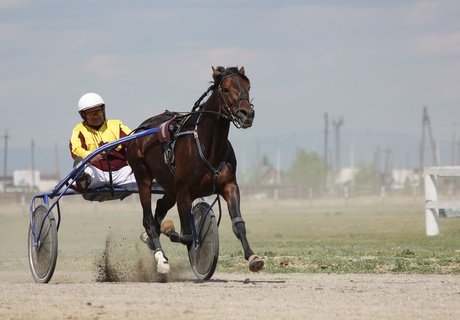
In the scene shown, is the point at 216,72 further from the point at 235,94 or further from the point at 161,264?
the point at 161,264

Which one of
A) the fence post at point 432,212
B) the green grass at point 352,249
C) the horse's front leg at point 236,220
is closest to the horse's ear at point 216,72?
the horse's front leg at point 236,220

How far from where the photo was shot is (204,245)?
47.0 feet

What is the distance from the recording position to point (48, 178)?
137000mm

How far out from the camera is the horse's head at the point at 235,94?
1259cm

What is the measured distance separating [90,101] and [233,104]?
2863 mm

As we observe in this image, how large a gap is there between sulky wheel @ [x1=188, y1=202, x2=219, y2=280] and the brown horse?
0.33 meters

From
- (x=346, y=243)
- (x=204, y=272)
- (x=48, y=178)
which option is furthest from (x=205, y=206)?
(x=48, y=178)

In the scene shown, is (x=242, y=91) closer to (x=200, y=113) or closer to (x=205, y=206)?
(x=200, y=113)

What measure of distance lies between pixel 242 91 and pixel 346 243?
35.4 feet

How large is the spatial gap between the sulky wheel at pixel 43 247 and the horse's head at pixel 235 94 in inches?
111

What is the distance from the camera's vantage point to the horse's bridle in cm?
1273

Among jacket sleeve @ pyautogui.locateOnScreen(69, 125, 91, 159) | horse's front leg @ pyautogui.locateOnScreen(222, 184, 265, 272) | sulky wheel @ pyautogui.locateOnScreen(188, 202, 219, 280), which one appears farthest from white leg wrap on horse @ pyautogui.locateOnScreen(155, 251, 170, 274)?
jacket sleeve @ pyautogui.locateOnScreen(69, 125, 91, 159)

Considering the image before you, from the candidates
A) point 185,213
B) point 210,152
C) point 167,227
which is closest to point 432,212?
point 167,227

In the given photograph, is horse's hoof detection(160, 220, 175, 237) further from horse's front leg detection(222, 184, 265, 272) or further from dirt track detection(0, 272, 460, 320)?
horse's front leg detection(222, 184, 265, 272)
